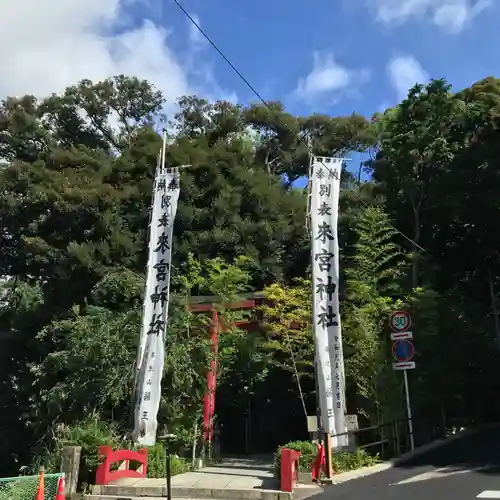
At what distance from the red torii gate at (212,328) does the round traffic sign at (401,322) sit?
172 inches

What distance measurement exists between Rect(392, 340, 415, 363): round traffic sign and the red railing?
5400 mm

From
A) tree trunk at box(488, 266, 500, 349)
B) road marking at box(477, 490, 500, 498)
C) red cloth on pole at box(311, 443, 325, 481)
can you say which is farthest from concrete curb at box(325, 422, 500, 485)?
tree trunk at box(488, 266, 500, 349)

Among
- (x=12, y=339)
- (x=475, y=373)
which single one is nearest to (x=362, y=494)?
(x=475, y=373)

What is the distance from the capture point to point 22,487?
26.7 feet

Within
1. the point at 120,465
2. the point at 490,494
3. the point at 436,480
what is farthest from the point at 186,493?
the point at 490,494

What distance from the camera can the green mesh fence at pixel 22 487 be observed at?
7.71 m

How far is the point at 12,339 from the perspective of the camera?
2134 centimetres

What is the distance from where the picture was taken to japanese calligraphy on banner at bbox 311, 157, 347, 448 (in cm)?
1026

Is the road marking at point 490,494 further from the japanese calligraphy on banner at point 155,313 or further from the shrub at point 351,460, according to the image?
the japanese calligraphy on banner at point 155,313

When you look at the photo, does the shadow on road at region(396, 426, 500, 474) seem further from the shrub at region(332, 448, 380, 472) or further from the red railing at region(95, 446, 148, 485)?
the red railing at region(95, 446, 148, 485)

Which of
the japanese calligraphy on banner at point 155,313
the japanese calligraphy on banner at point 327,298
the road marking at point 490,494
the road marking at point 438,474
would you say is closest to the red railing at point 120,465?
the japanese calligraphy on banner at point 155,313

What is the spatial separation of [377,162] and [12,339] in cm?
1545

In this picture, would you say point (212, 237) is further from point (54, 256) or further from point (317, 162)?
point (317, 162)

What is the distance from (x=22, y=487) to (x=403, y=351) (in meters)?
7.39
